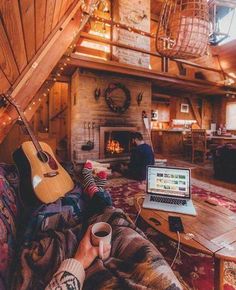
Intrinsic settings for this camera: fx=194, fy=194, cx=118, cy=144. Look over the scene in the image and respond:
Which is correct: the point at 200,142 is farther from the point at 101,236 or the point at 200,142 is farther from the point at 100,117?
the point at 101,236

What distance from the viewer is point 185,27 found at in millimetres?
1339

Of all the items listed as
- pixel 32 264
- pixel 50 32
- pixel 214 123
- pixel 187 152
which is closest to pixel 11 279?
pixel 32 264

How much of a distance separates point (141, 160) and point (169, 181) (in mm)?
2155

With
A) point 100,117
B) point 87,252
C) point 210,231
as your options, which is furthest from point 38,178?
point 100,117

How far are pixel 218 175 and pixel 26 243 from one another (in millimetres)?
4395

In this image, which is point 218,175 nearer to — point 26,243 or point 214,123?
point 26,243

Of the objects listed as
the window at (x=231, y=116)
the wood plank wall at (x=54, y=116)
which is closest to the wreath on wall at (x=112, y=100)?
the wood plank wall at (x=54, y=116)

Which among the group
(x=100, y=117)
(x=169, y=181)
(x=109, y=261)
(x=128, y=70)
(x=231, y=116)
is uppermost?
(x=128, y=70)

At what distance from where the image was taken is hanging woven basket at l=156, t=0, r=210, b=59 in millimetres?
1331

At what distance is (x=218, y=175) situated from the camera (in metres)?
4.42

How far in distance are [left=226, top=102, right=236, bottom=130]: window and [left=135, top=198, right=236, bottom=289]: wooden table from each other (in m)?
8.21

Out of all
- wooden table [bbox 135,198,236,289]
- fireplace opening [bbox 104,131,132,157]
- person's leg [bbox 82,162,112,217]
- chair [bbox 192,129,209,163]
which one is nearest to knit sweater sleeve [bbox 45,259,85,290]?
person's leg [bbox 82,162,112,217]

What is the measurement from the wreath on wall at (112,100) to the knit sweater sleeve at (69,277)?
4402 millimetres

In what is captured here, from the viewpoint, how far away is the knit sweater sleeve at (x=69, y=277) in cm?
69
